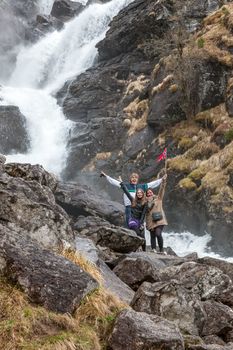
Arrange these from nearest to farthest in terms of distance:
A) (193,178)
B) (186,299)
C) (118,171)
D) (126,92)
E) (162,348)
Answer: (162,348) → (186,299) → (193,178) → (118,171) → (126,92)

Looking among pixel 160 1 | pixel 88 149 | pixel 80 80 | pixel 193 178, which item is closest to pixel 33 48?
pixel 80 80

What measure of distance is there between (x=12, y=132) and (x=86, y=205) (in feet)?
62.4

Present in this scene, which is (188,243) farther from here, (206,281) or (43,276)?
(43,276)

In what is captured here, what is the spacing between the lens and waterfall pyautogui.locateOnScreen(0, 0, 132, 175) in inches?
1500

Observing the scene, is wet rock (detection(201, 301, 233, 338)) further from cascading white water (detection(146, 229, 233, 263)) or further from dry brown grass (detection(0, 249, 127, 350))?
cascading white water (detection(146, 229, 233, 263))

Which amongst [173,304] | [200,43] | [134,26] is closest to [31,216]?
[173,304]

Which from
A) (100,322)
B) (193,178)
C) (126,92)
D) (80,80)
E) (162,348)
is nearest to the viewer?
(162,348)

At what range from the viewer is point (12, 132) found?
1517 inches

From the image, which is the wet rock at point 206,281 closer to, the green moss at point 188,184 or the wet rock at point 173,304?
the wet rock at point 173,304

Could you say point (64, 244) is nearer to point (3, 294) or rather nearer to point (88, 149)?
point (3, 294)

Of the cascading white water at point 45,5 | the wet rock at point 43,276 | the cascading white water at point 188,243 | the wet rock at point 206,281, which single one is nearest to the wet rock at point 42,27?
the cascading white water at point 45,5

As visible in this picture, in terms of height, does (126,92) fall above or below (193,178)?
above

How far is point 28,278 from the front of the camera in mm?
6188

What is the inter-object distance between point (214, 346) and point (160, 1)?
3909 centimetres
